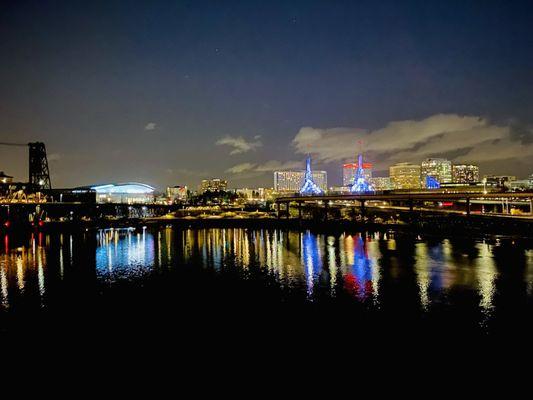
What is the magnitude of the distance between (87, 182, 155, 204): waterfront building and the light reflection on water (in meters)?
94.7

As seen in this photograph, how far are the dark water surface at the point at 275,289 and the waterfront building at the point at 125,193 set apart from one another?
103 m

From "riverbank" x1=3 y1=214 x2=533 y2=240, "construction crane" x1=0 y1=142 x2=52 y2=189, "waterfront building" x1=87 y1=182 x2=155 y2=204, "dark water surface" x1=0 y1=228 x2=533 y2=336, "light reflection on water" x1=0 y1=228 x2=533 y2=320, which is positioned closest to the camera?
"dark water surface" x1=0 y1=228 x2=533 y2=336

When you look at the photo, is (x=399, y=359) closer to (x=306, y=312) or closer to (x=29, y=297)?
(x=306, y=312)

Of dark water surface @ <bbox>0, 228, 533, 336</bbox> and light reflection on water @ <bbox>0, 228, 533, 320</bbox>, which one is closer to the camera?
dark water surface @ <bbox>0, 228, 533, 336</bbox>

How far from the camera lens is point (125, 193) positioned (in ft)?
460

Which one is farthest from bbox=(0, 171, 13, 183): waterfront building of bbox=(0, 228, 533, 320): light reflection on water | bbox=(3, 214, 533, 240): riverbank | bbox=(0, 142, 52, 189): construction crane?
bbox=(0, 228, 533, 320): light reflection on water

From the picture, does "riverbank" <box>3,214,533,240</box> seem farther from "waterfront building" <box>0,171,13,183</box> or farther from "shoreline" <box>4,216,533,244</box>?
"waterfront building" <box>0,171,13,183</box>

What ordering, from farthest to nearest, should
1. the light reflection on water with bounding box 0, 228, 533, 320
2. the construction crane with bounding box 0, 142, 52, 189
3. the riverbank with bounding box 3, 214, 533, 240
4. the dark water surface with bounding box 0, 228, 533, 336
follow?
the construction crane with bounding box 0, 142, 52, 189
the riverbank with bounding box 3, 214, 533, 240
the light reflection on water with bounding box 0, 228, 533, 320
the dark water surface with bounding box 0, 228, 533, 336

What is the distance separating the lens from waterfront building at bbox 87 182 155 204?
131 meters

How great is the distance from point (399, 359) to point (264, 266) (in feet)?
52.6

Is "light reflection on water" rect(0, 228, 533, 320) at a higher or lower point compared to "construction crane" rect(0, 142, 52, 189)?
lower

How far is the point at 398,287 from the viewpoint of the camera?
19.4m

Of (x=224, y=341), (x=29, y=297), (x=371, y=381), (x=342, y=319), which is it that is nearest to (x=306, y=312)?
(x=342, y=319)

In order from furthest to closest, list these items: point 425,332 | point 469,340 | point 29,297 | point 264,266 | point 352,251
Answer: point 352,251 → point 264,266 → point 29,297 → point 425,332 → point 469,340
